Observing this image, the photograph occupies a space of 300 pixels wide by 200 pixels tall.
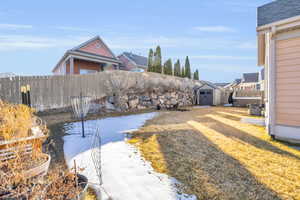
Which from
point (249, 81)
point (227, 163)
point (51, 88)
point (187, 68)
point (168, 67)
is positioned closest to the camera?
point (227, 163)

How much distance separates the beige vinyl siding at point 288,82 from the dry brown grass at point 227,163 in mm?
779

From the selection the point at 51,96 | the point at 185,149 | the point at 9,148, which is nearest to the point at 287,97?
the point at 185,149

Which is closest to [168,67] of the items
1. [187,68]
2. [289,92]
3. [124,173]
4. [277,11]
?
[187,68]

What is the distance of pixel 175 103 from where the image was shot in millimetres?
13297

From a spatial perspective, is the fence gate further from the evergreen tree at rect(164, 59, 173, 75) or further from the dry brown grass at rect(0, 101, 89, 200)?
the dry brown grass at rect(0, 101, 89, 200)

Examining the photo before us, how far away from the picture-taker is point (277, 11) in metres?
4.33

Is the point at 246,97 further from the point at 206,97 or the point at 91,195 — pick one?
the point at 91,195

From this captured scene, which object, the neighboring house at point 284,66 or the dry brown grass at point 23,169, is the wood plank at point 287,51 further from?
the dry brown grass at point 23,169

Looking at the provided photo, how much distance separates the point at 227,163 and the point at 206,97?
1401cm

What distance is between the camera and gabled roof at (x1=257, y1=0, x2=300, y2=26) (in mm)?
4031

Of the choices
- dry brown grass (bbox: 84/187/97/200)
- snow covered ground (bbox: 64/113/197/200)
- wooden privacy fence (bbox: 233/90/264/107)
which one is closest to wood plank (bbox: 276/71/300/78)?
snow covered ground (bbox: 64/113/197/200)

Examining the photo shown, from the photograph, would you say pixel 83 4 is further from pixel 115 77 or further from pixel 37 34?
pixel 37 34

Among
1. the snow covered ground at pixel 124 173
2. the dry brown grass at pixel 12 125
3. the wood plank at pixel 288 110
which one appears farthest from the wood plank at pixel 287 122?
the dry brown grass at pixel 12 125

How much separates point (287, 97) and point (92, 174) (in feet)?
16.6
